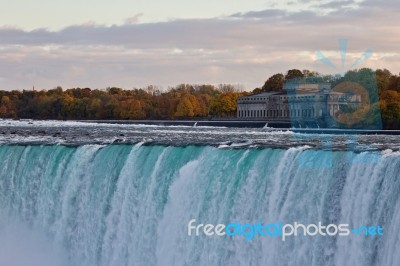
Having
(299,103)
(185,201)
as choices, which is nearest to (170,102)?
(299,103)

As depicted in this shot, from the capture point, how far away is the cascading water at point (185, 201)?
1905 centimetres

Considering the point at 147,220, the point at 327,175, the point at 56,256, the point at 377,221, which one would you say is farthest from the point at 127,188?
the point at 377,221

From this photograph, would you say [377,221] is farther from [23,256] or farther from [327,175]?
[23,256]

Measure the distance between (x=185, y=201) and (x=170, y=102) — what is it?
114678 millimetres

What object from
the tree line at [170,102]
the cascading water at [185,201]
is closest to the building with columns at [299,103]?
the tree line at [170,102]

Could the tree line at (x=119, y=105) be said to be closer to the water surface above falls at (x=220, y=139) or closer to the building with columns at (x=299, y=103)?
the building with columns at (x=299, y=103)

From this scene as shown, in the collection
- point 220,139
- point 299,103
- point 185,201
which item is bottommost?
point 185,201

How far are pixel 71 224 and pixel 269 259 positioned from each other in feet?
30.0

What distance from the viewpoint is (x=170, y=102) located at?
139m

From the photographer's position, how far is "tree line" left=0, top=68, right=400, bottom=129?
83.0 metres

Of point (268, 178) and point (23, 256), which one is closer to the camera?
point (268, 178)

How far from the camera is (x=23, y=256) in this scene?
28719 millimetres

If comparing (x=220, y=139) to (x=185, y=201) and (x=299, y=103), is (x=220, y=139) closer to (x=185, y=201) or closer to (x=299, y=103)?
(x=185, y=201)

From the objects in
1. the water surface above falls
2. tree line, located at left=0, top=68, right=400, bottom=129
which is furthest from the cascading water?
tree line, located at left=0, top=68, right=400, bottom=129
